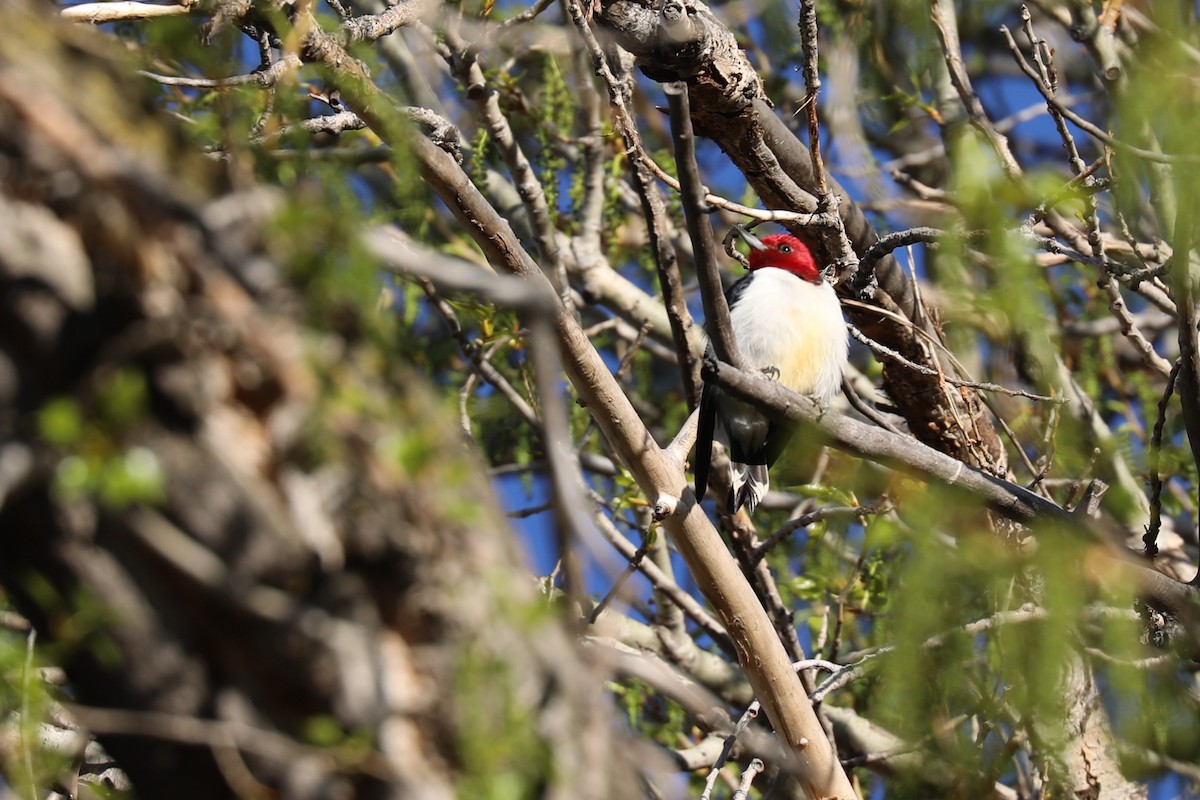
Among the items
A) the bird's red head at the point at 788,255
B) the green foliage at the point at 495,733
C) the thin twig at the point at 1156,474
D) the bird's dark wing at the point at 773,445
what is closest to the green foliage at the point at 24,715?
the green foliage at the point at 495,733

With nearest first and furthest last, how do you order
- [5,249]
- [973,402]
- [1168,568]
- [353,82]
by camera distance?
1. [5,249]
2. [353,82]
3. [973,402]
4. [1168,568]

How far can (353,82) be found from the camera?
267 cm

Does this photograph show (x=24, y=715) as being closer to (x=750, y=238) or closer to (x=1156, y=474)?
(x=1156, y=474)

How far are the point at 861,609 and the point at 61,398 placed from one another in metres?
3.59

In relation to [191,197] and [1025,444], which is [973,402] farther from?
[191,197]

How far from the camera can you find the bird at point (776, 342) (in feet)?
15.3

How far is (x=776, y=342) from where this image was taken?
4781 mm

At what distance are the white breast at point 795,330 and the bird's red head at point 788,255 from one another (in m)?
0.09

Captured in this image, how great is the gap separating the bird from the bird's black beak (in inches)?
0.6

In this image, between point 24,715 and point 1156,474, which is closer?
point 24,715

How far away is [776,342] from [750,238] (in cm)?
57

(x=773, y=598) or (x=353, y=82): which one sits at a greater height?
(x=353, y=82)

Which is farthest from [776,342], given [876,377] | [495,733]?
[495,733]

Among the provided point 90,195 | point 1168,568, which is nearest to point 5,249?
point 90,195
